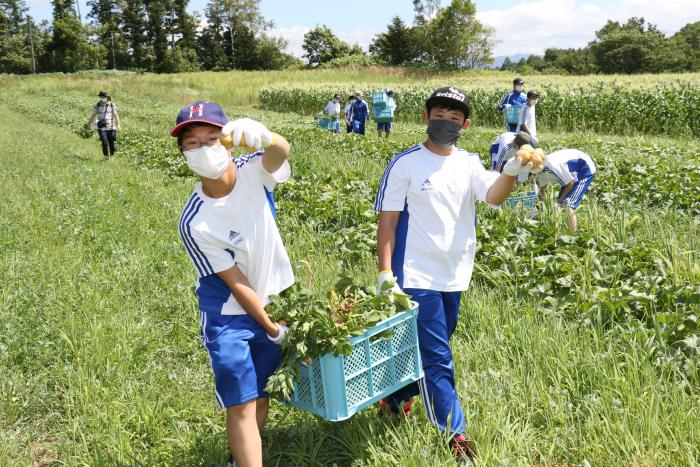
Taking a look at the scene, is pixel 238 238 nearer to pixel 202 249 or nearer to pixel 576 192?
pixel 202 249

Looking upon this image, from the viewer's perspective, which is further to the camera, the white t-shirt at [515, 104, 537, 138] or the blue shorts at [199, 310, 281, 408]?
the white t-shirt at [515, 104, 537, 138]

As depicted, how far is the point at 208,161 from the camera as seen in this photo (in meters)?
2.45

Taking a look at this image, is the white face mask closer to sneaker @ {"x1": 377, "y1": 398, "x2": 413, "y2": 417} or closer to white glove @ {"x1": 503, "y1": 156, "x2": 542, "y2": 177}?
white glove @ {"x1": 503, "y1": 156, "x2": 542, "y2": 177}

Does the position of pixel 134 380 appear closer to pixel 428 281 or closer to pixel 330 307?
pixel 330 307

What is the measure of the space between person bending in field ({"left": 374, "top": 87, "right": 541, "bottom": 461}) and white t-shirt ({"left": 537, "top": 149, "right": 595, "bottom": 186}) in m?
3.20

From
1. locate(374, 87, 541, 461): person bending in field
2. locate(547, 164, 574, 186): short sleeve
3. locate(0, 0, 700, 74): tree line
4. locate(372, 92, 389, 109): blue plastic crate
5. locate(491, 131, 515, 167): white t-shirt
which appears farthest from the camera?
locate(0, 0, 700, 74): tree line

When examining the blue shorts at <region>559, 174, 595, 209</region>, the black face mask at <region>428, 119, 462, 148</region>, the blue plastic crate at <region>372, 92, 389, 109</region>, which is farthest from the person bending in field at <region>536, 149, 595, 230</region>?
the blue plastic crate at <region>372, 92, 389, 109</region>

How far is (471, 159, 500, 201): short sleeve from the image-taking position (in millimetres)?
2879

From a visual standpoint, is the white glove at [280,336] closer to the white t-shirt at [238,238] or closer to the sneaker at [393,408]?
the white t-shirt at [238,238]

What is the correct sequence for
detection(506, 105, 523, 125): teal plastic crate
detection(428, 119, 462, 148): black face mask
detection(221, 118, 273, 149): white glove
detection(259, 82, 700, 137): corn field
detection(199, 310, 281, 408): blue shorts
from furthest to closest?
detection(259, 82, 700, 137): corn field → detection(506, 105, 523, 125): teal plastic crate → detection(428, 119, 462, 148): black face mask → detection(199, 310, 281, 408): blue shorts → detection(221, 118, 273, 149): white glove

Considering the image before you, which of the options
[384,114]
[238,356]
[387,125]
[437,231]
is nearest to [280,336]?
[238,356]

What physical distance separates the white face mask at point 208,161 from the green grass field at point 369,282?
4.90ft

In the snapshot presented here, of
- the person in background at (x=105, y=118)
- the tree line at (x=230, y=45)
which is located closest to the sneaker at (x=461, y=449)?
the person in background at (x=105, y=118)

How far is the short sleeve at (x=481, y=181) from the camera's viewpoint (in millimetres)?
2879
